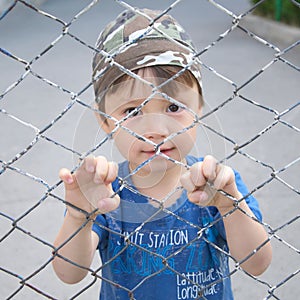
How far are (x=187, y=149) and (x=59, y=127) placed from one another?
207 cm

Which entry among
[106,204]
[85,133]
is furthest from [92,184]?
[85,133]

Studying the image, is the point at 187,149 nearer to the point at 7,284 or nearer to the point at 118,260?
the point at 118,260

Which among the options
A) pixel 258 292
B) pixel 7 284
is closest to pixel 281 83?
pixel 258 292

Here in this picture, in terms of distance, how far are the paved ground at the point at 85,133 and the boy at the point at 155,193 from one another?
0.22 ft

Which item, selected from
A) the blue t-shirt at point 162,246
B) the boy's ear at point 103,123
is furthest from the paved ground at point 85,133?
the blue t-shirt at point 162,246

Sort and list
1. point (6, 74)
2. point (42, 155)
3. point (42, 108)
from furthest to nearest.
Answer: point (6, 74)
point (42, 108)
point (42, 155)

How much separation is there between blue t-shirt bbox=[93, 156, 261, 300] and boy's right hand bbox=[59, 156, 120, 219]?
216 millimetres

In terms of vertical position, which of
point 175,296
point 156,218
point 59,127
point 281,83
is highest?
point 281,83

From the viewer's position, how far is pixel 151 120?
1.07 metres

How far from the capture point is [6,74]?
398cm

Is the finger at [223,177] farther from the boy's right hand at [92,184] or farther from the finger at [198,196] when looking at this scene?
the boy's right hand at [92,184]

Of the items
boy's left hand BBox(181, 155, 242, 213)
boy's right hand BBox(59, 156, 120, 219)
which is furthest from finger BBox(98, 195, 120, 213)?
boy's left hand BBox(181, 155, 242, 213)

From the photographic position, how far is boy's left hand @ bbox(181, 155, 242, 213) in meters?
0.93

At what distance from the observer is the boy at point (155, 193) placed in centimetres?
98
